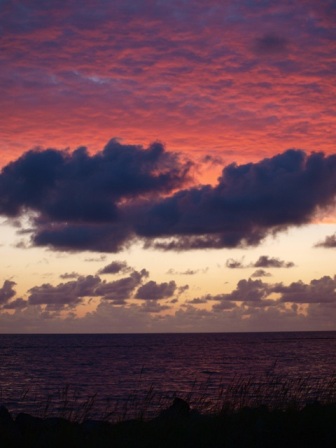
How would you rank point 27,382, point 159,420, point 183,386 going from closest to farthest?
point 159,420 → point 183,386 → point 27,382

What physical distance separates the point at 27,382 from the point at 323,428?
1955 inches

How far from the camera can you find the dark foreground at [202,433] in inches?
451

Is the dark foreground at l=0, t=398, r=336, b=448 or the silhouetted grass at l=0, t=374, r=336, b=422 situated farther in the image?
the silhouetted grass at l=0, t=374, r=336, b=422

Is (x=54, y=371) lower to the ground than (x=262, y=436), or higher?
lower

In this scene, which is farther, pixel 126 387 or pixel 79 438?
pixel 126 387

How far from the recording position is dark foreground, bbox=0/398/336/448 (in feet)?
37.6

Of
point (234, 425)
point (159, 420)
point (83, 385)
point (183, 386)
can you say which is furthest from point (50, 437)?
point (83, 385)

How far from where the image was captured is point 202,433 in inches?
469

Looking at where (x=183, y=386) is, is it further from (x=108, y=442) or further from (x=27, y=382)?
(x=108, y=442)

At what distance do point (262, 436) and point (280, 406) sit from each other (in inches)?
95.9

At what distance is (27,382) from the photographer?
57562mm

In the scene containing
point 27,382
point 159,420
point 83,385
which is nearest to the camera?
point 159,420

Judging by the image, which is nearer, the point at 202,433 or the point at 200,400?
the point at 202,433

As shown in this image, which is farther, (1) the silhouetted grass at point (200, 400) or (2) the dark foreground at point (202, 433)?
(1) the silhouetted grass at point (200, 400)
